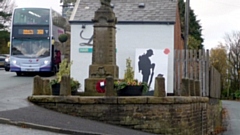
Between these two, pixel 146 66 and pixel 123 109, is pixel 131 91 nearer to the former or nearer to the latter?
pixel 123 109

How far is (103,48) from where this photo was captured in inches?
805

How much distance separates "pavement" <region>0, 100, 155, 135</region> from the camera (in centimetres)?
1427

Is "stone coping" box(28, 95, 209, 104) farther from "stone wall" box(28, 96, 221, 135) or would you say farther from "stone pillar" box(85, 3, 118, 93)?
"stone pillar" box(85, 3, 118, 93)

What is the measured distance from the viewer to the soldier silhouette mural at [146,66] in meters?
28.1

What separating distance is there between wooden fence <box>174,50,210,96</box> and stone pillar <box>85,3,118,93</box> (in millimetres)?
7076

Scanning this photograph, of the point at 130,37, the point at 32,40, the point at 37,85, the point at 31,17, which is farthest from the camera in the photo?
the point at 32,40

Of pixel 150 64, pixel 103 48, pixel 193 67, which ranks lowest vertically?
pixel 193 67

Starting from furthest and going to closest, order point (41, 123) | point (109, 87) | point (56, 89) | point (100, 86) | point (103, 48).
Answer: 1. point (103, 48)
2. point (100, 86)
3. point (56, 89)
4. point (109, 87)
5. point (41, 123)

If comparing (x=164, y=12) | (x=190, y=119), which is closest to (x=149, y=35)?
(x=164, y=12)

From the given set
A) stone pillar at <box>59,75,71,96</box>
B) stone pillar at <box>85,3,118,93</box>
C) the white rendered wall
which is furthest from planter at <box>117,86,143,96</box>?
the white rendered wall

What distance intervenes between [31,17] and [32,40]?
4.91ft

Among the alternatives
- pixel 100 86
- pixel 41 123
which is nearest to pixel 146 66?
pixel 100 86

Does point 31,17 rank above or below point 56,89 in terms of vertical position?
above

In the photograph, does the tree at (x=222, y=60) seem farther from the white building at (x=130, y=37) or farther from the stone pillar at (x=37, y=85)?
the stone pillar at (x=37, y=85)
